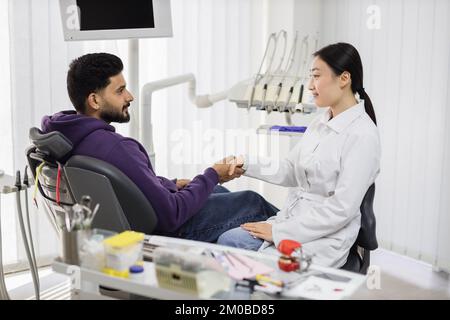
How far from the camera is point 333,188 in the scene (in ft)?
6.47

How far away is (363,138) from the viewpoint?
6.25 feet

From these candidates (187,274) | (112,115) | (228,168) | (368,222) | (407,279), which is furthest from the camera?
(407,279)

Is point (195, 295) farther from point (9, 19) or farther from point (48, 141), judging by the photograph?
point (9, 19)

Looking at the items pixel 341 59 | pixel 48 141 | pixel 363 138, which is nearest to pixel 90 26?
pixel 48 141

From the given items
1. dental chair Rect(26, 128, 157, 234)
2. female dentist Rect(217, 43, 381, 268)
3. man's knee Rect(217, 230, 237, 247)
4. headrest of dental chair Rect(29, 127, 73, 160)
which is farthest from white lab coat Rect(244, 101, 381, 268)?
headrest of dental chair Rect(29, 127, 73, 160)

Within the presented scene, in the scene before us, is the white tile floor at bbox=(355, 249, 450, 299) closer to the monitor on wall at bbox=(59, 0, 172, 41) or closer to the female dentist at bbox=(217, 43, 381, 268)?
the female dentist at bbox=(217, 43, 381, 268)

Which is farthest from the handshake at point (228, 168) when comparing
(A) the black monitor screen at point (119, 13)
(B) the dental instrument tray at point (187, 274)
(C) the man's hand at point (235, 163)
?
(B) the dental instrument tray at point (187, 274)

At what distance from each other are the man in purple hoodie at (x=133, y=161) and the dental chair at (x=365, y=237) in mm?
372

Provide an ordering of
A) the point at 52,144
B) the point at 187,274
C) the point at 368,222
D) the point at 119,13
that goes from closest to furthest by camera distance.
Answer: the point at 187,274
the point at 52,144
the point at 368,222
the point at 119,13

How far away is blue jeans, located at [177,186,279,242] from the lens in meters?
2.08

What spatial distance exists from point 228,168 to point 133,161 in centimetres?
45

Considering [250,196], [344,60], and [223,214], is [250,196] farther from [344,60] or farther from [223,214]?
[344,60]

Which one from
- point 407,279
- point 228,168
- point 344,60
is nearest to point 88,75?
point 228,168
